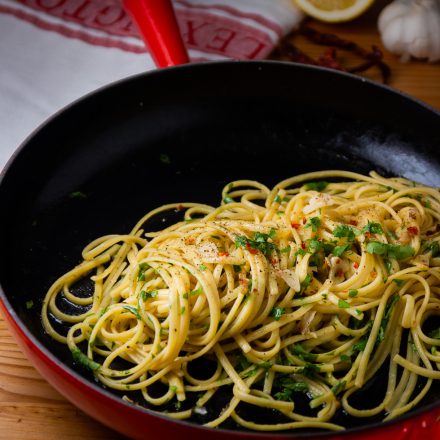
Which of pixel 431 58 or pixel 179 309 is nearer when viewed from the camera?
pixel 179 309

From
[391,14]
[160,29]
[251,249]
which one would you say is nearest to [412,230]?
[251,249]

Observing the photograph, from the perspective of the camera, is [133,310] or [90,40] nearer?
[133,310]

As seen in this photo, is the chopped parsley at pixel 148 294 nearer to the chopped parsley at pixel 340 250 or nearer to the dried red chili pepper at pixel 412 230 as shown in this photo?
the chopped parsley at pixel 340 250

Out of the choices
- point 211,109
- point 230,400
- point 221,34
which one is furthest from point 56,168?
point 221,34

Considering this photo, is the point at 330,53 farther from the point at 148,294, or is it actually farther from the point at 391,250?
the point at 148,294

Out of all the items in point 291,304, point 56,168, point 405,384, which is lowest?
point 405,384

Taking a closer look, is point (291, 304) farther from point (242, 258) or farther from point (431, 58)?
point (431, 58)

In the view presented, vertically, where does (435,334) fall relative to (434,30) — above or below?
below
